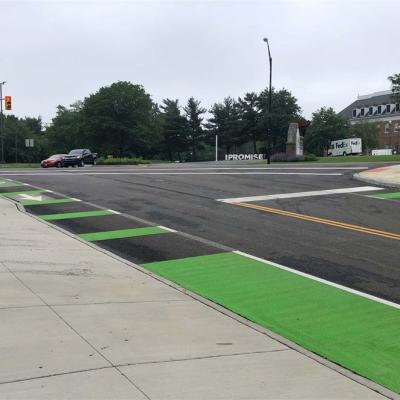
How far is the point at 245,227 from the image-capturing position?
13102mm

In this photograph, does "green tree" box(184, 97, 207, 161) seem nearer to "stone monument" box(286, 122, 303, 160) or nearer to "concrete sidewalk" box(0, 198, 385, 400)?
"stone monument" box(286, 122, 303, 160)

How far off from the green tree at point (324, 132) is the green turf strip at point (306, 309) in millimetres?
88182

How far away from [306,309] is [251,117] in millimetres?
100226

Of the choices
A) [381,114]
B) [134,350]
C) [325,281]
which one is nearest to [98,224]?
[325,281]

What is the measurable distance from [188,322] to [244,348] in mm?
990

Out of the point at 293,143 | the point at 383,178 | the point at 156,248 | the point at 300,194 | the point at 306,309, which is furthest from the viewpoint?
the point at 293,143

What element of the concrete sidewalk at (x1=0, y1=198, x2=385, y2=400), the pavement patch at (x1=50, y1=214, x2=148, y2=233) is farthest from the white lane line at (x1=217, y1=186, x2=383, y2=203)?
the concrete sidewalk at (x1=0, y1=198, x2=385, y2=400)

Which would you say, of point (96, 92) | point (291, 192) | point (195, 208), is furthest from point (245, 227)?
point (96, 92)

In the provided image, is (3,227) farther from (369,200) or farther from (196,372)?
(369,200)

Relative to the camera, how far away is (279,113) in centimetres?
10031

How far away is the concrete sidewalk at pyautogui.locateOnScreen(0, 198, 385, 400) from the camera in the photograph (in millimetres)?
4121

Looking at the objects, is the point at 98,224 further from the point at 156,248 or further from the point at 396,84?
the point at 396,84

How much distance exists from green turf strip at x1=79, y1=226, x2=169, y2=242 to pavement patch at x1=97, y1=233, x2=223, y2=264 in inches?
14.2

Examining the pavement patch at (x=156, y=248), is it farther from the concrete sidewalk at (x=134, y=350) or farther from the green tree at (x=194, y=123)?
the green tree at (x=194, y=123)
